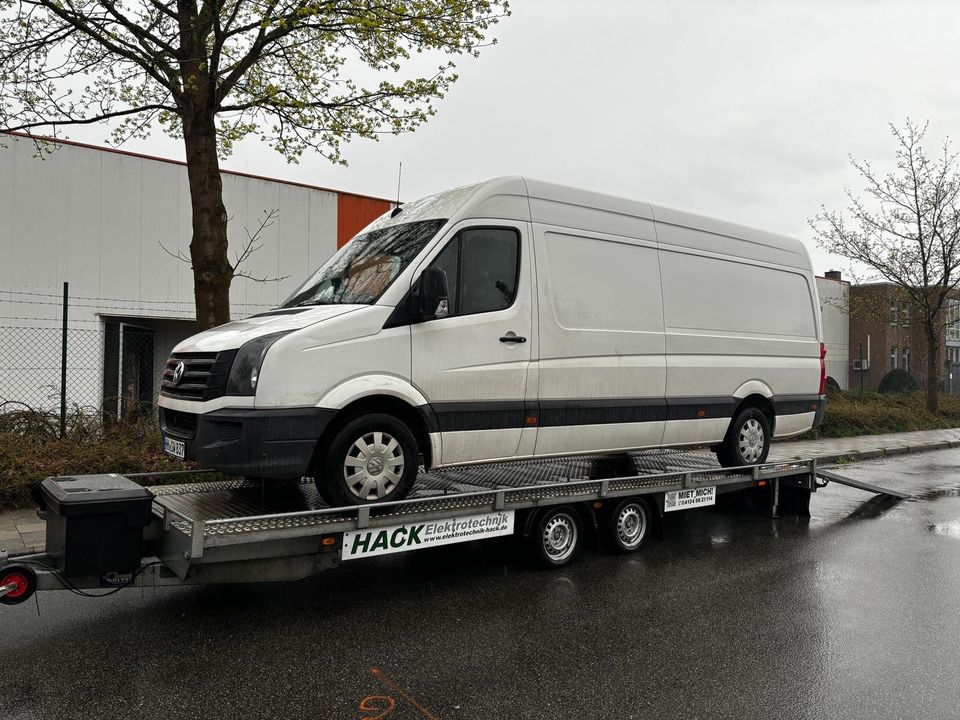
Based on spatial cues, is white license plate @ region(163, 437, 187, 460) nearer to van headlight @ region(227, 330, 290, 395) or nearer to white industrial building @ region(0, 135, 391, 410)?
van headlight @ region(227, 330, 290, 395)

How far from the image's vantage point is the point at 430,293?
5.25m

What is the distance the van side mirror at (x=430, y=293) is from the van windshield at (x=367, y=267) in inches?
10.0

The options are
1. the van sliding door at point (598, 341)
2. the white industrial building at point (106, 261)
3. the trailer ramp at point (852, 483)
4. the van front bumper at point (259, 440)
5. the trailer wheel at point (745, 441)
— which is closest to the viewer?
the van front bumper at point (259, 440)

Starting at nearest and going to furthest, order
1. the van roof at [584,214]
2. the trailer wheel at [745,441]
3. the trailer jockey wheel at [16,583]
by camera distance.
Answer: the trailer jockey wheel at [16,583] < the van roof at [584,214] < the trailer wheel at [745,441]

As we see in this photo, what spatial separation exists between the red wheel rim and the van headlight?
146 centimetres

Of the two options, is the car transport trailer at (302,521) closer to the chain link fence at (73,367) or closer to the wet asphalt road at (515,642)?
the wet asphalt road at (515,642)

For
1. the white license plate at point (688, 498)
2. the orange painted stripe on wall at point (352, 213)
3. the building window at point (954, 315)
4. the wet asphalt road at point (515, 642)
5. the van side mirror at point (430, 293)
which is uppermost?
the orange painted stripe on wall at point (352, 213)

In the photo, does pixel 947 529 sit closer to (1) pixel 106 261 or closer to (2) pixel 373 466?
(2) pixel 373 466

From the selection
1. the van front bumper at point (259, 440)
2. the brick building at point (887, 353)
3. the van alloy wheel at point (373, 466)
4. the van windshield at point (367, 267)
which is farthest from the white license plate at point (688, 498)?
the brick building at point (887, 353)

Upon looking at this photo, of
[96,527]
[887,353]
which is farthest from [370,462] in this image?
[887,353]

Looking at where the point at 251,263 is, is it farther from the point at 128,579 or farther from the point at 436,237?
the point at 128,579

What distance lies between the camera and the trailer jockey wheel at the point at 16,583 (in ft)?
12.5

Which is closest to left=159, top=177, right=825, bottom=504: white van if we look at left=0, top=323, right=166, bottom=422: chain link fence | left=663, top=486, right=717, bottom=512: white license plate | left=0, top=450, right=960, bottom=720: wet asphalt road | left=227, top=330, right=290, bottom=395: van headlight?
left=227, top=330, right=290, bottom=395: van headlight

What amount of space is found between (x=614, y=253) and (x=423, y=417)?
8.01 feet
